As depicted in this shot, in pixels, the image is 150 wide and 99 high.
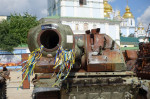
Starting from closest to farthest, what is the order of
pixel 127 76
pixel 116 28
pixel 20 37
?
pixel 127 76 → pixel 20 37 → pixel 116 28

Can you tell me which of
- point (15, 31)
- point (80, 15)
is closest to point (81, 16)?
point (80, 15)

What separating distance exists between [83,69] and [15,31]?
1256 inches

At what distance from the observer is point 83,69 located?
6.22 m

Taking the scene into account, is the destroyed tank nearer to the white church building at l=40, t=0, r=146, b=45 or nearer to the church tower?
the white church building at l=40, t=0, r=146, b=45

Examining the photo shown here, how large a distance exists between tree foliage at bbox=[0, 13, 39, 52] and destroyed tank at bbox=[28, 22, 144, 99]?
83.6ft

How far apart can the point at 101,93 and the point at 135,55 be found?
518cm

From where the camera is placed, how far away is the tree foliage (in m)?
31.8

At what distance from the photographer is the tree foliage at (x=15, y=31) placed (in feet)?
104

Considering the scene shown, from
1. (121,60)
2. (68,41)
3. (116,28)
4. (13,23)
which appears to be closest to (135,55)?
(121,60)

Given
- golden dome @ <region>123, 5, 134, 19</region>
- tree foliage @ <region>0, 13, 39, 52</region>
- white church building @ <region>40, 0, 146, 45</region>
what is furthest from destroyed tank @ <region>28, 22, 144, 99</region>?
golden dome @ <region>123, 5, 134, 19</region>

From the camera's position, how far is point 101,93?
18.5 feet

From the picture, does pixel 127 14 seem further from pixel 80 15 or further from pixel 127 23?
pixel 80 15

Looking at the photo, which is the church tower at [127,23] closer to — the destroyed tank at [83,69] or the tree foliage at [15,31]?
the tree foliage at [15,31]

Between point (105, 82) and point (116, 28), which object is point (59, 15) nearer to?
point (116, 28)
